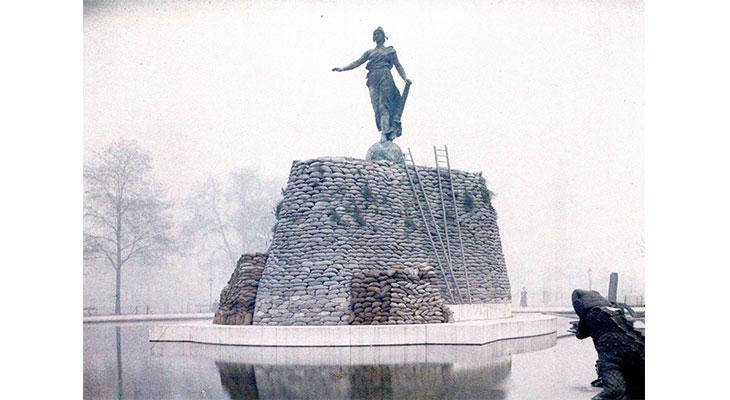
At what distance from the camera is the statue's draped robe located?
52.0ft

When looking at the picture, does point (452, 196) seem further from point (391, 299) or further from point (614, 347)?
point (614, 347)

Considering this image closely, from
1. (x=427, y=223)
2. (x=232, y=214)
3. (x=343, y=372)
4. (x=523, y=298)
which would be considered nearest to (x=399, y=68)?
(x=427, y=223)

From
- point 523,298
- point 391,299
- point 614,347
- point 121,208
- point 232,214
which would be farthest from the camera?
point 232,214

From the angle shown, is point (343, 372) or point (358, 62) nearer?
point (343, 372)

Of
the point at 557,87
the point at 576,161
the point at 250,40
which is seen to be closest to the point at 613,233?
the point at 576,161

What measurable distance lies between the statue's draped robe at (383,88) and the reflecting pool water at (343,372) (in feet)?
14.1

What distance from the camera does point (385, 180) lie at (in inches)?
637

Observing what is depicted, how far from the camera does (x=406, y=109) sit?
18.0 meters

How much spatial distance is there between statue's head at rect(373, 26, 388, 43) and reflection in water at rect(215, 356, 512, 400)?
5.97m

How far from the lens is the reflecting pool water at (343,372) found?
33.9 ft

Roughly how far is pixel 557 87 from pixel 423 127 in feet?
8.56

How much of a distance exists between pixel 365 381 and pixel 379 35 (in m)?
6.70

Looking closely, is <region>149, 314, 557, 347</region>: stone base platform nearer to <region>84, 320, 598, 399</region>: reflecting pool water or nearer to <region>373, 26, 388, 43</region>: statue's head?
<region>84, 320, 598, 399</region>: reflecting pool water
